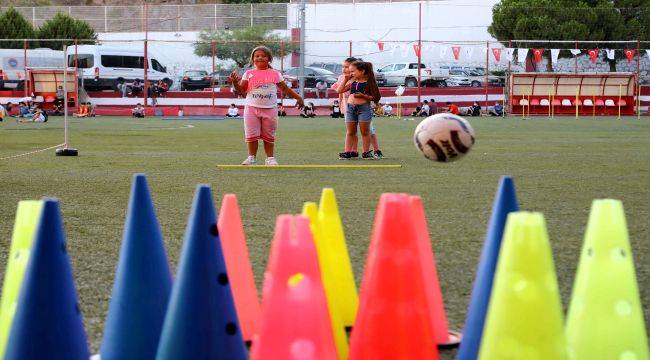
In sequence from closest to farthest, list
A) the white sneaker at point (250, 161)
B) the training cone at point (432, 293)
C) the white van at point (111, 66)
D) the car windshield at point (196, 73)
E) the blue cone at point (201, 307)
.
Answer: the blue cone at point (201, 307) → the training cone at point (432, 293) → the white sneaker at point (250, 161) → the car windshield at point (196, 73) → the white van at point (111, 66)

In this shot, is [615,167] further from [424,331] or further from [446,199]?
[424,331]

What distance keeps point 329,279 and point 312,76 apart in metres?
40.3

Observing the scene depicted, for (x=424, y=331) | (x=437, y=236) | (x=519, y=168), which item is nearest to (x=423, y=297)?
(x=424, y=331)

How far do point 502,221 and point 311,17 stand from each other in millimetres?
58773

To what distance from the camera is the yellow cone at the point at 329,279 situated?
150 inches

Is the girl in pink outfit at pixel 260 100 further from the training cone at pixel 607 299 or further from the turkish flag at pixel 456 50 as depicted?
the turkish flag at pixel 456 50

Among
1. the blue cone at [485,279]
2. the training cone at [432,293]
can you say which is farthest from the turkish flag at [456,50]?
the blue cone at [485,279]

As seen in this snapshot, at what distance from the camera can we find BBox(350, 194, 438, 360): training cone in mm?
3318

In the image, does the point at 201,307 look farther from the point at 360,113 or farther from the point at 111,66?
the point at 111,66

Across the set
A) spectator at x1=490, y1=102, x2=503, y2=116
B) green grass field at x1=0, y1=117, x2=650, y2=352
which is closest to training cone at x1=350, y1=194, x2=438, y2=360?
green grass field at x1=0, y1=117, x2=650, y2=352

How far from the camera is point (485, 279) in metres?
3.69

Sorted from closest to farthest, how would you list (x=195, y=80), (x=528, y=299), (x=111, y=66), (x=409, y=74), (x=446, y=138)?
(x=528, y=299), (x=446, y=138), (x=195, y=80), (x=409, y=74), (x=111, y=66)

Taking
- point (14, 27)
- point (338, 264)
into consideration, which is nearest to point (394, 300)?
point (338, 264)

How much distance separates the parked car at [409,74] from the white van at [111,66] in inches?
372
